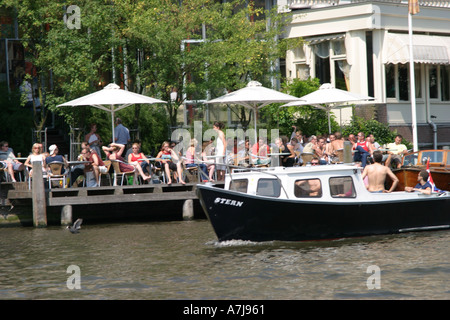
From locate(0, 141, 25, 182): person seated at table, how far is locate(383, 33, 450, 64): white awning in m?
14.7

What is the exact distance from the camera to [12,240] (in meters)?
19.9

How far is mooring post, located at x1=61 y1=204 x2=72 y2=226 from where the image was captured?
22.0 m

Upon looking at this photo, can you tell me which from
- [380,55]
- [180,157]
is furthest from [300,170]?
[380,55]

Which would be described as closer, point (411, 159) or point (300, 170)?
point (300, 170)

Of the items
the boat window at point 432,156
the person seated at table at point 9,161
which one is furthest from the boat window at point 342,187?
the person seated at table at point 9,161

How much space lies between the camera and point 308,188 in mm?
18094

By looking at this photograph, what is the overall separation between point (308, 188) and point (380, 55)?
15025 millimetres

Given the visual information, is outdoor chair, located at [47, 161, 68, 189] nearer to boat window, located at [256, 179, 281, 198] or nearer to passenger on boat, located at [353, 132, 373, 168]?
boat window, located at [256, 179, 281, 198]

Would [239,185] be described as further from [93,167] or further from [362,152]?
[362,152]

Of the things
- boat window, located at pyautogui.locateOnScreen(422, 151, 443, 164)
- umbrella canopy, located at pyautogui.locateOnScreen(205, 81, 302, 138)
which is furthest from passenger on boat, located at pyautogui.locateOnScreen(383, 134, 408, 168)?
umbrella canopy, located at pyautogui.locateOnScreen(205, 81, 302, 138)

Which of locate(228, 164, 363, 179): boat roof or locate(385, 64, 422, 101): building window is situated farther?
locate(385, 64, 422, 101): building window

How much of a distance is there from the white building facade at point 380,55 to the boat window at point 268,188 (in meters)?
14.6

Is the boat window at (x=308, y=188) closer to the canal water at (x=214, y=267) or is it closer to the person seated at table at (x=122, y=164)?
the canal water at (x=214, y=267)
